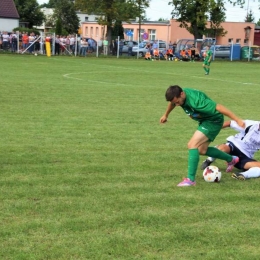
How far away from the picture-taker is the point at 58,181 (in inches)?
285

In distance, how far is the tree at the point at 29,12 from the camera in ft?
277

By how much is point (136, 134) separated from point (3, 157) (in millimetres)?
3214

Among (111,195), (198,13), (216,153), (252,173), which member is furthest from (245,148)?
(198,13)

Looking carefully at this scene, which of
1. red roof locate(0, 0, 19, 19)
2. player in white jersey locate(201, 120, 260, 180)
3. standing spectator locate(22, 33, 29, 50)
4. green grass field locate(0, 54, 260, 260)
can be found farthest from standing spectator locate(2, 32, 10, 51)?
player in white jersey locate(201, 120, 260, 180)

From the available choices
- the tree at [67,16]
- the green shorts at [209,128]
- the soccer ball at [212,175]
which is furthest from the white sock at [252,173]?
the tree at [67,16]

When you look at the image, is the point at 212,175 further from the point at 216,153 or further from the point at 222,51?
the point at 222,51

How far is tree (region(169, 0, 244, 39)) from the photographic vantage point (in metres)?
60.6

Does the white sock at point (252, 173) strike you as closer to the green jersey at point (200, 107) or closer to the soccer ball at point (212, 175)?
the soccer ball at point (212, 175)

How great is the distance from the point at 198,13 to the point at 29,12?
34343 mm

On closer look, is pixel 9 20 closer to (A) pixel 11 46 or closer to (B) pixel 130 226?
(A) pixel 11 46

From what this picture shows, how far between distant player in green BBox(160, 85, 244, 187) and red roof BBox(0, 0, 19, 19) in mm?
61191

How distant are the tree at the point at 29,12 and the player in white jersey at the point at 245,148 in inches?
3151

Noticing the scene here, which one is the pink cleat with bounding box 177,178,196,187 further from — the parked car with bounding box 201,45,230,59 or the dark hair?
the parked car with bounding box 201,45,230,59

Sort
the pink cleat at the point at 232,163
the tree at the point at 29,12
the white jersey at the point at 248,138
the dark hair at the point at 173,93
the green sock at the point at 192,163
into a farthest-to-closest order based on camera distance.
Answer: the tree at the point at 29,12 < the pink cleat at the point at 232,163 < the white jersey at the point at 248,138 < the green sock at the point at 192,163 < the dark hair at the point at 173,93
